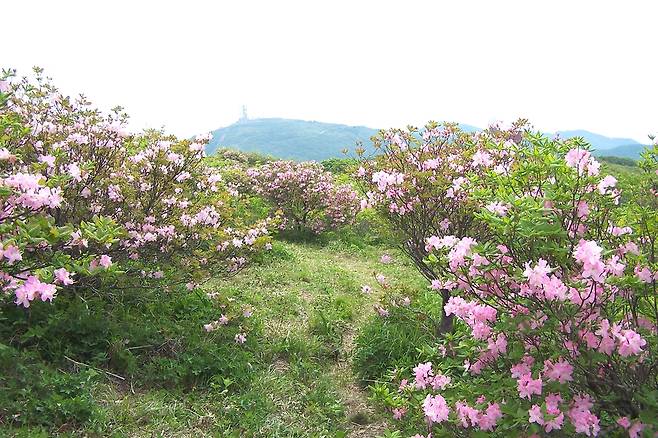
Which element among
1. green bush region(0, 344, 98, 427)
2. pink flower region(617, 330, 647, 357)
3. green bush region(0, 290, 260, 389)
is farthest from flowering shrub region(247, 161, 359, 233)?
pink flower region(617, 330, 647, 357)

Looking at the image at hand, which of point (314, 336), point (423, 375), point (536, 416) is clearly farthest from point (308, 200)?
point (536, 416)

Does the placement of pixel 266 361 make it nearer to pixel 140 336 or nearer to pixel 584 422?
pixel 140 336

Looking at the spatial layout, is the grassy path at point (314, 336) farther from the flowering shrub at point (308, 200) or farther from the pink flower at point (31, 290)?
the pink flower at point (31, 290)

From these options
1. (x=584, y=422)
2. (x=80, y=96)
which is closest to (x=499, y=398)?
(x=584, y=422)

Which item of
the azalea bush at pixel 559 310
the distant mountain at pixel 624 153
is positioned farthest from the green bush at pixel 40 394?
the distant mountain at pixel 624 153

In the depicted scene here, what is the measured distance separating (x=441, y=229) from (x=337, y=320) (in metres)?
2.02

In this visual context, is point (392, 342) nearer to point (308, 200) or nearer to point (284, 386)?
point (284, 386)

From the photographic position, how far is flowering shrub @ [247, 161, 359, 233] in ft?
33.9

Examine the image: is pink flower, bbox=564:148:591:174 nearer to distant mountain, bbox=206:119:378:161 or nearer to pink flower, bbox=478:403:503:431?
pink flower, bbox=478:403:503:431

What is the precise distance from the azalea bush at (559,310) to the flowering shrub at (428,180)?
142 centimetres

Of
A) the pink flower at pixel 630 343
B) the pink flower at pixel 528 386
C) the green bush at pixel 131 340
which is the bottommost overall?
the green bush at pixel 131 340

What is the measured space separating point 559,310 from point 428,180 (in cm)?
230

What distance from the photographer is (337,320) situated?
5.69 meters

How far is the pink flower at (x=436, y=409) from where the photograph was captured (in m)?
2.28
